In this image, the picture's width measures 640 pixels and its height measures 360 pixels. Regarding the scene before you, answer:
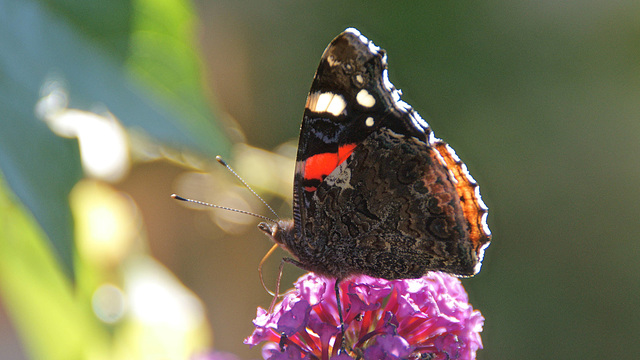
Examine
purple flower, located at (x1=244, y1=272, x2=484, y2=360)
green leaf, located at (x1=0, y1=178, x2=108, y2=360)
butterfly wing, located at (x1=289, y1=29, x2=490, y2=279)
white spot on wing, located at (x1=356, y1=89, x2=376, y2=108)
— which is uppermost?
white spot on wing, located at (x1=356, y1=89, x2=376, y2=108)

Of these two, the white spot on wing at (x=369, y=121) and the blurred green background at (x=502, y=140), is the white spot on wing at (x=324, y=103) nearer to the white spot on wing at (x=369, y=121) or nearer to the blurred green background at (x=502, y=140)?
the white spot on wing at (x=369, y=121)

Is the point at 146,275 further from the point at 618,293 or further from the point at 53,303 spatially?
the point at 618,293

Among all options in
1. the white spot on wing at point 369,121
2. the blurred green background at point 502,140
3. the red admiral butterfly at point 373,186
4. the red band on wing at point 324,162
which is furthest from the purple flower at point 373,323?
the blurred green background at point 502,140

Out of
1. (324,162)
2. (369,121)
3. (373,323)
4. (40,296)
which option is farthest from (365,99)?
(40,296)

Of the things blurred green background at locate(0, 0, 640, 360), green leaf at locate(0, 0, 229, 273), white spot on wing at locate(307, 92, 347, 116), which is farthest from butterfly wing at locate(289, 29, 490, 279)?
blurred green background at locate(0, 0, 640, 360)

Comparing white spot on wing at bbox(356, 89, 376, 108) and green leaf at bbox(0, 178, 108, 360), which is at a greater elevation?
white spot on wing at bbox(356, 89, 376, 108)

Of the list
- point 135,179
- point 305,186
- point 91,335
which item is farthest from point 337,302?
point 135,179

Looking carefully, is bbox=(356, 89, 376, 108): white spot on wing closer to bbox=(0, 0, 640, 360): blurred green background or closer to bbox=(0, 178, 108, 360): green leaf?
bbox=(0, 178, 108, 360): green leaf
